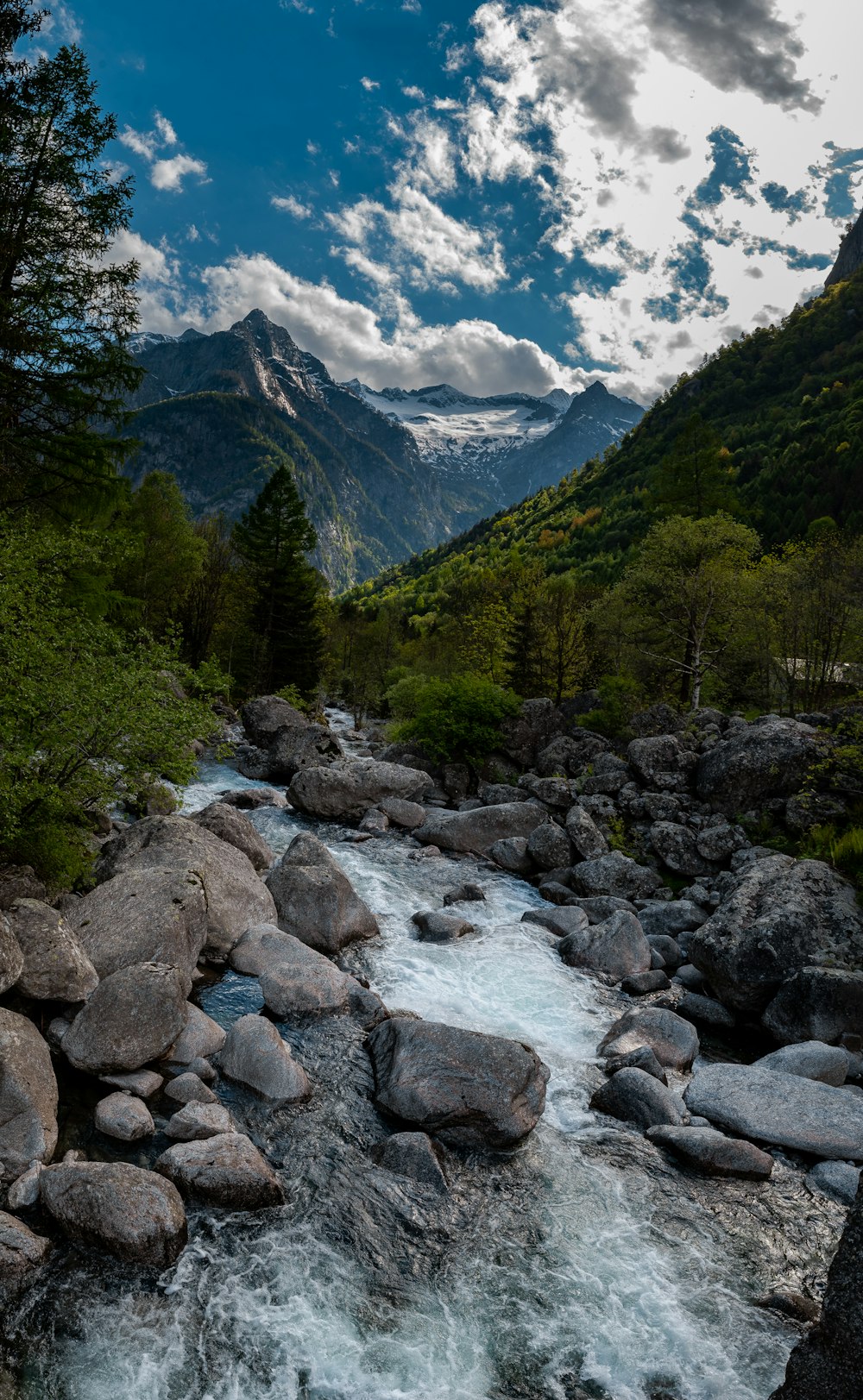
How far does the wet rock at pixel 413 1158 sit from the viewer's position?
862cm

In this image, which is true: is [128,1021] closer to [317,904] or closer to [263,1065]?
[263,1065]

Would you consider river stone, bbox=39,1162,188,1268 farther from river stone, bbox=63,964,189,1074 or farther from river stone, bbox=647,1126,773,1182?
river stone, bbox=647,1126,773,1182

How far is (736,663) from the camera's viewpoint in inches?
1368

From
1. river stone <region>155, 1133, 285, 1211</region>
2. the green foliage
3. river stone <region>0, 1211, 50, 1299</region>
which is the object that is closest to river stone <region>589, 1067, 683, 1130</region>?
river stone <region>155, 1133, 285, 1211</region>

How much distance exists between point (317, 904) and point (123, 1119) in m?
7.11

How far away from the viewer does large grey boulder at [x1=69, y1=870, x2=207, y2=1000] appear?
36.1 feet

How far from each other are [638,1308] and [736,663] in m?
32.1

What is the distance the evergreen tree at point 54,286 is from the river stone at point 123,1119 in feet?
41.3

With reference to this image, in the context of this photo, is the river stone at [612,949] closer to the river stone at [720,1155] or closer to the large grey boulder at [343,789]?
the river stone at [720,1155]

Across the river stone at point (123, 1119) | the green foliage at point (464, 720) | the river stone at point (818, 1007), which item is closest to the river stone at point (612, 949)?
the river stone at point (818, 1007)

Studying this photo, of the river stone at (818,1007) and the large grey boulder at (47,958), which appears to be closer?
the large grey boulder at (47,958)

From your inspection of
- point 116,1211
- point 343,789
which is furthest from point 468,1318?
point 343,789

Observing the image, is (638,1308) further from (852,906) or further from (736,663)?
(736,663)

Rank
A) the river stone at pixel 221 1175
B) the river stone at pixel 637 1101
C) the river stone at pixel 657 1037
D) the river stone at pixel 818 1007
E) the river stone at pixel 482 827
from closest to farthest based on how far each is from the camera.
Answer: the river stone at pixel 221 1175, the river stone at pixel 637 1101, the river stone at pixel 657 1037, the river stone at pixel 818 1007, the river stone at pixel 482 827
